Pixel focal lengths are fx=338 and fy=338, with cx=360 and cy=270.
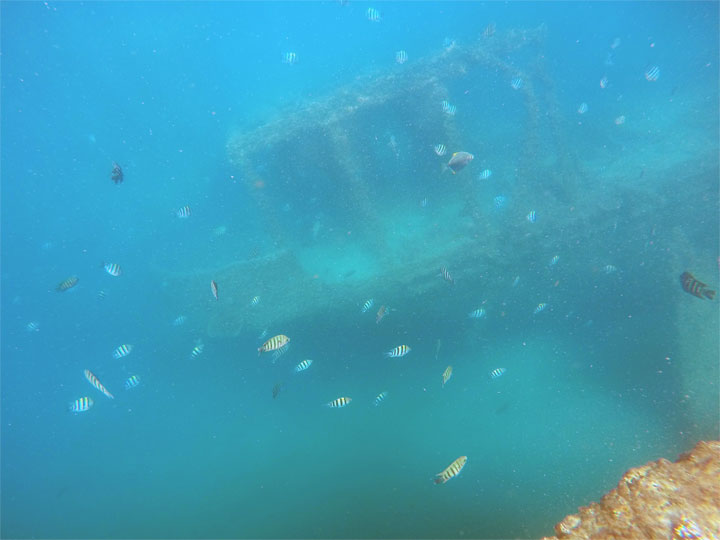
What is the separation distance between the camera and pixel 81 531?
1514cm

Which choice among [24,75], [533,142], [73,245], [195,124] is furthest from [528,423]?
[73,245]

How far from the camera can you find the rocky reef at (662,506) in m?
2.40

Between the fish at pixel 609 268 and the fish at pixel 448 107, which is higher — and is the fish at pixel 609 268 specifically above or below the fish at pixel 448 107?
below

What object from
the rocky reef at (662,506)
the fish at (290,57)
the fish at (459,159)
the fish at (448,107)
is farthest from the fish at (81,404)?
the fish at (448,107)

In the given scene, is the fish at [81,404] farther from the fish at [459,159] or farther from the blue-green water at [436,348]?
the fish at [459,159]

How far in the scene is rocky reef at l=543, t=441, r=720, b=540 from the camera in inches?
94.5

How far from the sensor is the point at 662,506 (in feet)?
8.46

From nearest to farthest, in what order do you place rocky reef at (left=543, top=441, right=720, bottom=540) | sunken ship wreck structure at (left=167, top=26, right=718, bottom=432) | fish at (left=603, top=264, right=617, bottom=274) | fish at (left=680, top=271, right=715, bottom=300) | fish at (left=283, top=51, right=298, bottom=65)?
rocky reef at (left=543, top=441, right=720, bottom=540) → fish at (left=680, top=271, right=715, bottom=300) → fish at (left=603, top=264, right=617, bottom=274) → sunken ship wreck structure at (left=167, top=26, right=718, bottom=432) → fish at (left=283, top=51, right=298, bottom=65)

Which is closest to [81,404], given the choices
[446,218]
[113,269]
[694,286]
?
[113,269]

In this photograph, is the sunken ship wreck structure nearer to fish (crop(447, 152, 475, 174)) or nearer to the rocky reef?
fish (crop(447, 152, 475, 174))

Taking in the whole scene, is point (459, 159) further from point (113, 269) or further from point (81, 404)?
point (81, 404)

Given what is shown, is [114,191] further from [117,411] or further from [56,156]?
[117,411]

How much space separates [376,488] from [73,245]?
48.3 m

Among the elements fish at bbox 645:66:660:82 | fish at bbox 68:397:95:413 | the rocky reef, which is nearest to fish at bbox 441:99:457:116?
fish at bbox 645:66:660:82
